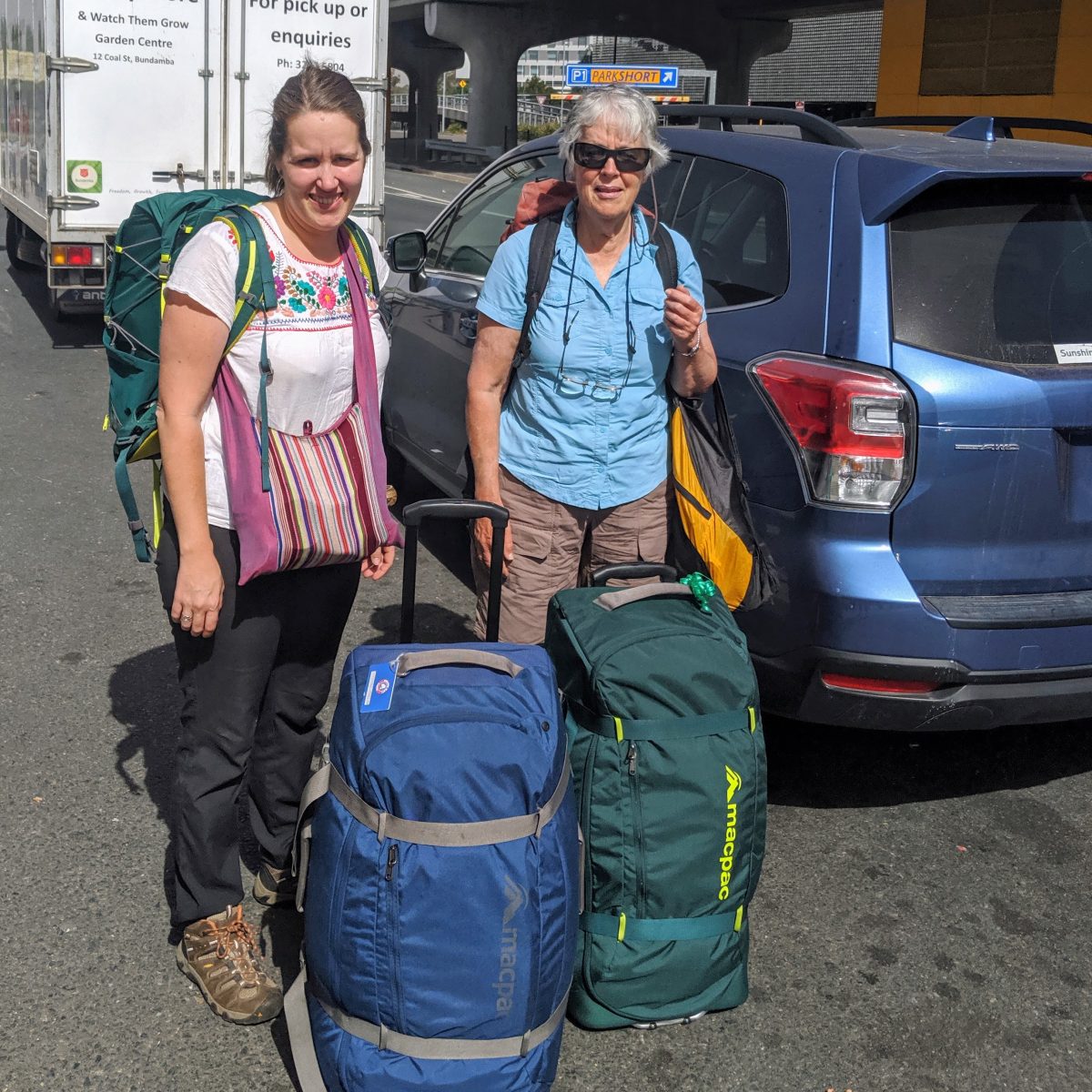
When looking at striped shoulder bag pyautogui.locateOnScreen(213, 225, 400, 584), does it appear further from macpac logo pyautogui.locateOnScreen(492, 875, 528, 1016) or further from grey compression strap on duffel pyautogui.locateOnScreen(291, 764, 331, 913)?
macpac logo pyautogui.locateOnScreen(492, 875, 528, 1016)

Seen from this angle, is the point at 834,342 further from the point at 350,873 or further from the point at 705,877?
the point at 350,873

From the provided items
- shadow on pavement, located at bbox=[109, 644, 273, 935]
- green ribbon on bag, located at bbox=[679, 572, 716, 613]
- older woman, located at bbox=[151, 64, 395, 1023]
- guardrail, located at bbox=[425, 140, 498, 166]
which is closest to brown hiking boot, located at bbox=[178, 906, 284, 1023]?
older woman, located at bbox=[151, 64, 395, 1023]

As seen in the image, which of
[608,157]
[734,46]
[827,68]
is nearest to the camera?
[608,157]

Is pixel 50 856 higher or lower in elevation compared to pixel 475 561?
lower

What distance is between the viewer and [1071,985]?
10.0 ft

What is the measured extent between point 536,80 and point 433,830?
103 metres

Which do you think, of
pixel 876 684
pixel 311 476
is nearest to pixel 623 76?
pixel 876 684

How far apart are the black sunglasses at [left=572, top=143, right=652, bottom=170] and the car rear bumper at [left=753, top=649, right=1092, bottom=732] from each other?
1.25m

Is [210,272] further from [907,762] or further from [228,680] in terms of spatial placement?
[907,762]

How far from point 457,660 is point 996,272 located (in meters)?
1.79

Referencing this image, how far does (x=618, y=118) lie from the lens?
306 cm

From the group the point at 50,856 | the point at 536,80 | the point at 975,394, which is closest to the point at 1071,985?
the point at 975,394

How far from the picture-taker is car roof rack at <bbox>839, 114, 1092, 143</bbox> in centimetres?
396

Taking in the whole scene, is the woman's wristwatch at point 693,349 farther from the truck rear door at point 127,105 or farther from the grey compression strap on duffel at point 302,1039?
the truck rear door at point 127,105
